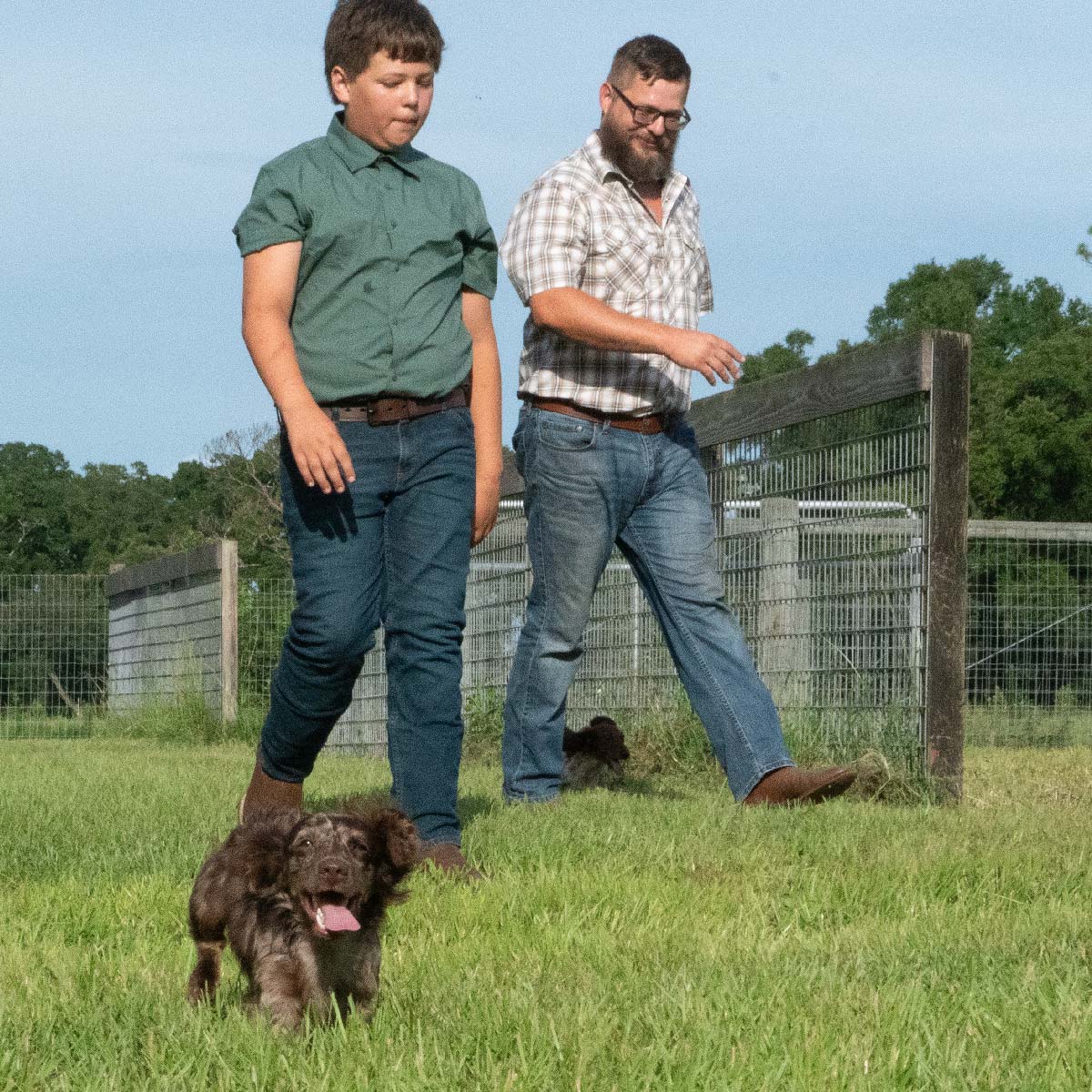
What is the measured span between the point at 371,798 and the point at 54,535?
60.4 m

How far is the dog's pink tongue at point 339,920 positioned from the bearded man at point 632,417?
302cm

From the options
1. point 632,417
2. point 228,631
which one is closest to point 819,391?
point 632,417

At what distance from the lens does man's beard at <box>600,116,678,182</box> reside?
5871mm

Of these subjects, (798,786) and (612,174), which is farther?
(612,174)

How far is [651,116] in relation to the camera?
5.79 meters

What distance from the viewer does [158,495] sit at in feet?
218

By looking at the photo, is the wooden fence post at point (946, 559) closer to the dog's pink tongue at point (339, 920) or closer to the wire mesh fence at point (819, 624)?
the wire mesh fence at point (819, 624)

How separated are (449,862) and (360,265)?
160 centimetres

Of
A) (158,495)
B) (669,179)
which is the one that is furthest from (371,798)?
(158,495)

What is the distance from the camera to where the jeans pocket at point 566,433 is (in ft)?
19.2

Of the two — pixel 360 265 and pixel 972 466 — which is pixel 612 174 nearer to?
pixel 360 265

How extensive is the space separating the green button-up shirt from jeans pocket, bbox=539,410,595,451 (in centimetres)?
127

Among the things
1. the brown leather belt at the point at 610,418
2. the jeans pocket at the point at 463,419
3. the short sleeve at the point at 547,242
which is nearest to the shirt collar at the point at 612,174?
the short sleeve at the point at 547,242

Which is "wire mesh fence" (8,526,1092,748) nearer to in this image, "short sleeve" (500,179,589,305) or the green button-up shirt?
"short sleeve" (500,179,589,305)
